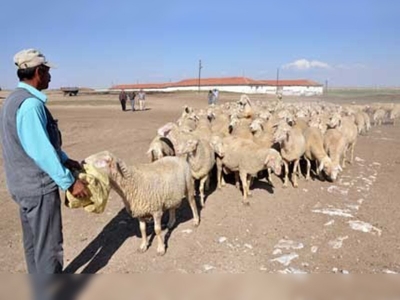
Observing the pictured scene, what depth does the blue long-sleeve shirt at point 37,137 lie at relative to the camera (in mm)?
3379

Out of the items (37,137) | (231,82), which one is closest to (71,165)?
(37,137)

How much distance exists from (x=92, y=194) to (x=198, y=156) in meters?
4.51

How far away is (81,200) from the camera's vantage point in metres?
3.91

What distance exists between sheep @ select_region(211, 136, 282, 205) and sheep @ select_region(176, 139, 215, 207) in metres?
0.62

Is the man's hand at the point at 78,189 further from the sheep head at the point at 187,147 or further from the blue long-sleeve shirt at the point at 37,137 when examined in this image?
the sheep head at the point at 187,147

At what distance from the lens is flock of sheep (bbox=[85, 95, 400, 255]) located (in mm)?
6000

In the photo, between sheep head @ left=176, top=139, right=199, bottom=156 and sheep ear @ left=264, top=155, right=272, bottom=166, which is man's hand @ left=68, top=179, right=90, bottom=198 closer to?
sheep head @ left=176, top=139, right=199, bottom=156

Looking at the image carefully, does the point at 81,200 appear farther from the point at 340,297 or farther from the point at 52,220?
the point at 340,297

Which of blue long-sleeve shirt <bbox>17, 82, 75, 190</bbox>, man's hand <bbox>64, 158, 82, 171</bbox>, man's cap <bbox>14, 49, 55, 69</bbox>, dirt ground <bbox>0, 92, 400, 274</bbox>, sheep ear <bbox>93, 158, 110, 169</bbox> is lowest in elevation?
dirt ground <bbox>0, 92, 400, 274</bbox>

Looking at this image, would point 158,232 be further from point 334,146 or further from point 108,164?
point 334,146

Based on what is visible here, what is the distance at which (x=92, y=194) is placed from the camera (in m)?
4.02

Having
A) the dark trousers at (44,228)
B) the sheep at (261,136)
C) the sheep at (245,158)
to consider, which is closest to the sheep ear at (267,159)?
the sheep at (245,158)

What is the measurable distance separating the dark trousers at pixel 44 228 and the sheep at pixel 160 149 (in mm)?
4524

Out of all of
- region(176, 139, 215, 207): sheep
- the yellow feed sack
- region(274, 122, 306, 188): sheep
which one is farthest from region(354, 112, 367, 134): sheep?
the yellow feed sack
